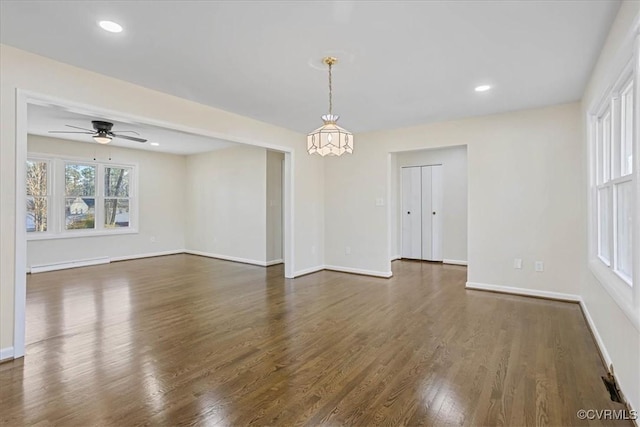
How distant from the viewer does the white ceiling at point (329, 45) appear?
2.20 m

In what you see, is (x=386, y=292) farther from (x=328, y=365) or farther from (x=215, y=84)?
(x=215, y=84)

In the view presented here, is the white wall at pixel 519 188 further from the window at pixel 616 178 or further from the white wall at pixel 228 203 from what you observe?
the white wall at pixel 228 203

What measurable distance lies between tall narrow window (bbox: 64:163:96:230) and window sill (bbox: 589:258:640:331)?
830cm

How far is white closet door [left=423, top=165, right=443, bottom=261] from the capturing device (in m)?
7.24

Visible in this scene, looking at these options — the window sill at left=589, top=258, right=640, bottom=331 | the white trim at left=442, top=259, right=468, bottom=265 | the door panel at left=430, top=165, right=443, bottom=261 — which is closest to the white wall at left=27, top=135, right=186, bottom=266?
the door panel at left=430, top=165, right=443, bottom=261

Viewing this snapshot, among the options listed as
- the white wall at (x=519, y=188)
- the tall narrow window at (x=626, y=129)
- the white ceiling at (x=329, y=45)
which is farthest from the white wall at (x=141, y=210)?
the tall narrow window at (x=626, y=129)

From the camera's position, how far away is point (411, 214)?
7598 mm

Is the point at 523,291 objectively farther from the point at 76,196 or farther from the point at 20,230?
the point at 76,196

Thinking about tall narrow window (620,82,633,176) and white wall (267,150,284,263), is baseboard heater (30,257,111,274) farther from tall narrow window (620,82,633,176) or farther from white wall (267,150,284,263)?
tall narrow window (620,82,633,176)

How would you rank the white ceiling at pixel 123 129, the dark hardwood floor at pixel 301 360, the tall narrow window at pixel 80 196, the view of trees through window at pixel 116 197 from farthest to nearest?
the view of trees through window at pixel 116 197
the tall narrow window at pixel 80 196
the white ceiling at pixel 123 129
the dark hardwood floor at pixel 301 360

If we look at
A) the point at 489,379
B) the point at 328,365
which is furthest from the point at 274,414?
the point at 489,379

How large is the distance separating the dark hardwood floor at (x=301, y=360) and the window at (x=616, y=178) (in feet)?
2.78

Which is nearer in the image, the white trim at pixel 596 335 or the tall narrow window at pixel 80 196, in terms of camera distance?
the white trim at pixel 596 335

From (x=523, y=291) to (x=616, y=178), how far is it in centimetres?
246
